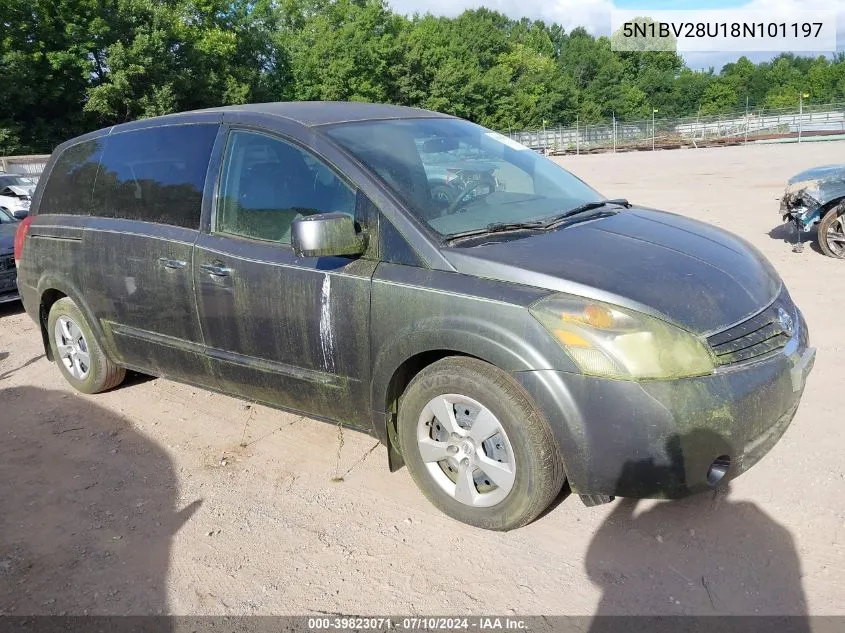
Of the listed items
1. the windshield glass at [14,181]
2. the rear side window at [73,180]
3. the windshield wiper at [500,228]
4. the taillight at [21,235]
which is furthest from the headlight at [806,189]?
the windshield glass at [14,181]

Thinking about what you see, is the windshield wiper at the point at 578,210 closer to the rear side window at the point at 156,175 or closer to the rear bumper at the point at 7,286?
the rear side window at the point at 156,175

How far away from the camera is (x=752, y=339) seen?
2934 millimetres

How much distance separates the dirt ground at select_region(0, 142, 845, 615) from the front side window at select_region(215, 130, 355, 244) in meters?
1.33

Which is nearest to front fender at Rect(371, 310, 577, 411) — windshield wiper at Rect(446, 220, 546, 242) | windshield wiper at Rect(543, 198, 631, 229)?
windshield wiper at Rect(446, 220, 546, 242)

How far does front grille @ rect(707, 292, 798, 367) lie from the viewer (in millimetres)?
2807

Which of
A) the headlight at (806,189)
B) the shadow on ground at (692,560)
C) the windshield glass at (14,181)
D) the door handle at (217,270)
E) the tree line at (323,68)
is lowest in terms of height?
the shadow on ground at (692,560)

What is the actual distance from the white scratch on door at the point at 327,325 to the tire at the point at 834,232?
6864 millimetres

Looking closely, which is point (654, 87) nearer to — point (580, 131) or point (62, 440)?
point (580, 131)

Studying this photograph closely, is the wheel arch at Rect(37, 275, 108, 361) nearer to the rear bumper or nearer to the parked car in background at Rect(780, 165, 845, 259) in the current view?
the rear bumper

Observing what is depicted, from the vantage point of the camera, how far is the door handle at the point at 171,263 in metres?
3.96

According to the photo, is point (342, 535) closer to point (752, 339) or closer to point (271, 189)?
point (271, 189)

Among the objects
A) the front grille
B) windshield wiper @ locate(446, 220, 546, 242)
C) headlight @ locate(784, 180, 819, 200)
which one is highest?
windshield wiper @ locate(446, 220, 546, 242)

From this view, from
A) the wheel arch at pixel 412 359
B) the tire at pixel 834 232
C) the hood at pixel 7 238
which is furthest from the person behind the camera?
the hood at pixel 7 238

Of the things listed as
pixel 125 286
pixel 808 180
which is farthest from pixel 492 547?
pixel 808 180
